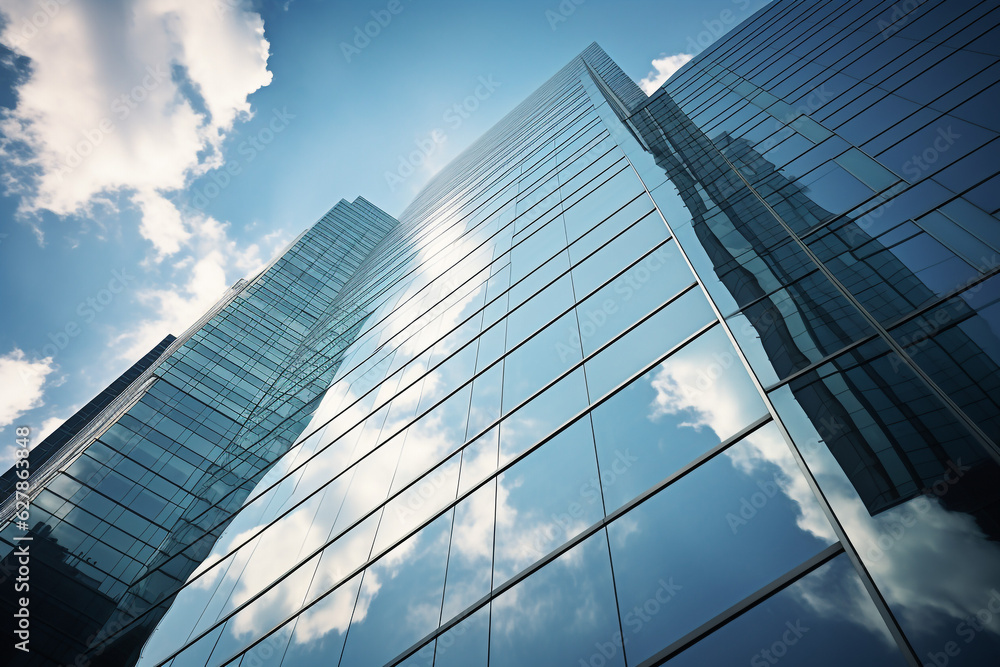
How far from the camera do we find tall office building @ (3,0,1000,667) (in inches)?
152

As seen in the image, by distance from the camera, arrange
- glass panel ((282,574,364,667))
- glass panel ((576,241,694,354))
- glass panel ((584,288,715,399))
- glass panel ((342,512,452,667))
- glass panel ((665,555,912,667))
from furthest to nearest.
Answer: glass panel ((576,241,694,354)) < glass panel ((282,574,364,667)) < glass panel ((584,288,715,399)) < glass panel ((342,512,452,667)) < glass panel ((665,555,912,667))

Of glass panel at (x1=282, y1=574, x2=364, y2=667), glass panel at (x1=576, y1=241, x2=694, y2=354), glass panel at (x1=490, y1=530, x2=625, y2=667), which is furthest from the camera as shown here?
glass panel at (x1=576, y1=241, x2=694, y2=354)

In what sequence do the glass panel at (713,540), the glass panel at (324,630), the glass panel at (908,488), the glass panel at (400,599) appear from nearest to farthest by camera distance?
1. the glass panel at (908,488)
2. the glass panel at (713,540)
3. the glass panel at (400,599)
4. the glass panel at (324,630)

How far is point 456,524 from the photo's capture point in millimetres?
7367

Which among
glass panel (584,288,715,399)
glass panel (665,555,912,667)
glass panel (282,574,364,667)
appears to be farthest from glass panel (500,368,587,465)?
glass panel (665,555,912,667)

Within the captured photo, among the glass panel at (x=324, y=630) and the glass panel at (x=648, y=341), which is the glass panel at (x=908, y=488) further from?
the glass panel at (x=324, y=630)

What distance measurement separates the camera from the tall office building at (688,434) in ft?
12.7

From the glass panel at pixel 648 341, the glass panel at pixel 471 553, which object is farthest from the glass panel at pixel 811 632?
the glass panel at pixel 648 341

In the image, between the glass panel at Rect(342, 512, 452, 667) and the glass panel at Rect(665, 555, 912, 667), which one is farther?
the glass panel at Rect(342, 512, 452, 667)

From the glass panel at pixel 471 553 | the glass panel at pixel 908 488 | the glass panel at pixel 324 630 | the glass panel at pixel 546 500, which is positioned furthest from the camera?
the glass panel at pixel 324 630

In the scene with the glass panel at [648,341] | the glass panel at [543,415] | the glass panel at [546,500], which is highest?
the glass panel at [648,341]

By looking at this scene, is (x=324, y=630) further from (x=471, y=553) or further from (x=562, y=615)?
(x=562, y=615)

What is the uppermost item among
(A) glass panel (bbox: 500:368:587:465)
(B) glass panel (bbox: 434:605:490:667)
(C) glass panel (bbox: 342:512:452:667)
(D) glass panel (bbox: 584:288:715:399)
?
(D) glass panel (bbox: 584:288:715:399)

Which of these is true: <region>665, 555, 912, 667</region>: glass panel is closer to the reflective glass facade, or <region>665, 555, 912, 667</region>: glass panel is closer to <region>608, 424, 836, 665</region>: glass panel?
<region>608, 424, 836, 665</region>: glass panel
